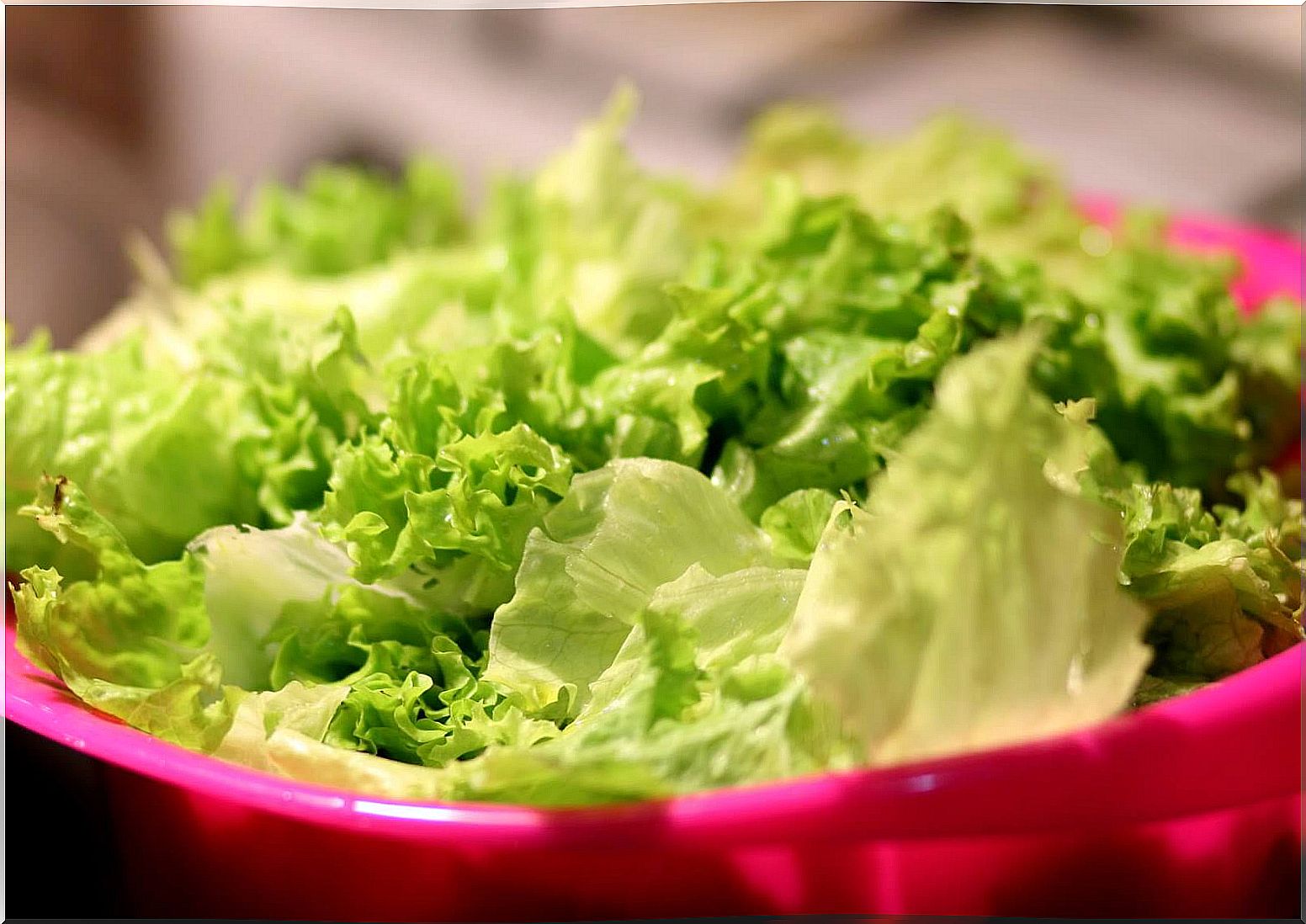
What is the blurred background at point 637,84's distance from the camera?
75.1 inches

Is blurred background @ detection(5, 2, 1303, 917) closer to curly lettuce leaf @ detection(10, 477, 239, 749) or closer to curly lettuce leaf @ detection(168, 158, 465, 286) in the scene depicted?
curly lettuce leaf @ detection(168, 158, 465, 286)

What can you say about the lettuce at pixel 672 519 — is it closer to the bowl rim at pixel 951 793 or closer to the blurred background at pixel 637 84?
the bowl rim at pixel 951 793

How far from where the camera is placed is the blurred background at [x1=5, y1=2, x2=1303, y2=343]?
6.32 feet

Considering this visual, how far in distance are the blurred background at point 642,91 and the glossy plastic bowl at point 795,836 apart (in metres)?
1.29

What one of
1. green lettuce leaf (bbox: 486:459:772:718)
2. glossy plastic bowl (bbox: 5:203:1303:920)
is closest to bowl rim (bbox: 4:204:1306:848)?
glossy plastic bowl (bbox: 5:203:1303:920)

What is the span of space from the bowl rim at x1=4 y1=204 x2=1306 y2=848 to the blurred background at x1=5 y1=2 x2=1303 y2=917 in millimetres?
1400

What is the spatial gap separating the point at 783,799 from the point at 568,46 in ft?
6.18

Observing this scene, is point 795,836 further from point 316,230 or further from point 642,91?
point 642,91

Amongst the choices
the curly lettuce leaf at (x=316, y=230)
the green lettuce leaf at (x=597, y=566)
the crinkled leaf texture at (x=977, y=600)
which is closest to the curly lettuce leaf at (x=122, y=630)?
the green lettuce leaf at (x=597, y=566)

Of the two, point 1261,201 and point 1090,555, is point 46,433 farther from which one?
point 1261,201

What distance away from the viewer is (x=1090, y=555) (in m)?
0.56

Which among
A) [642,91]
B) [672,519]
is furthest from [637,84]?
[672,519]

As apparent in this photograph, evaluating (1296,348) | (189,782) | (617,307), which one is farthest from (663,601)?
(1296,348)

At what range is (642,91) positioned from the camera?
2178mm
